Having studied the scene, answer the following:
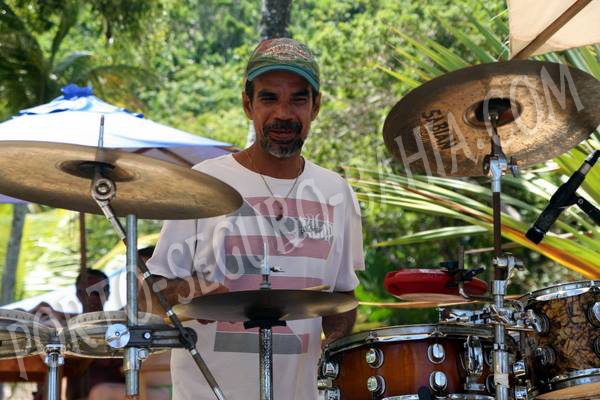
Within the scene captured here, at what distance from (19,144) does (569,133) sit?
2.07m

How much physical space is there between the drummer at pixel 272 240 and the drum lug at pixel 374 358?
0.73ft

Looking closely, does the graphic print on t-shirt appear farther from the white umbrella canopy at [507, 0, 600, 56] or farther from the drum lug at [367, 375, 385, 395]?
the white umbrella canopy at [507, 0, 600, 56]

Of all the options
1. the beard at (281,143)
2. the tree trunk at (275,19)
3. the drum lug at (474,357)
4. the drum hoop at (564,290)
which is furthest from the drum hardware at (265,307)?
the tree trunk at (275,19)

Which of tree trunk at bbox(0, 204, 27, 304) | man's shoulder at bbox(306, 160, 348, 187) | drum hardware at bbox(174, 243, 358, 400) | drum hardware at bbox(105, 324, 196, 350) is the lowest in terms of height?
drum hardware at bbox(105, 324, 196, 350)

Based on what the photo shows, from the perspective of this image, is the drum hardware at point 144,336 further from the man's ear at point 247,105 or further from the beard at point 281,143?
the man's ear at point 247,105

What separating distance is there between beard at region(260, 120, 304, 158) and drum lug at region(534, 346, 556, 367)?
1.18m

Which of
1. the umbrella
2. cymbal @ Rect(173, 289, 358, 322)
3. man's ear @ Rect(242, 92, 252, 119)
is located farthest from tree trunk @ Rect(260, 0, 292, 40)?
cymbal @ Rect(173, 289, 358, 322)

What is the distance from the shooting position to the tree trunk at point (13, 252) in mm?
16516

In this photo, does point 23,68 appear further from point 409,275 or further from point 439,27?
point 409,275

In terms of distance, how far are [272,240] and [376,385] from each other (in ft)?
2.13

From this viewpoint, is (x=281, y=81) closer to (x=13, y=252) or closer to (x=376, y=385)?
(x=376, y=385)

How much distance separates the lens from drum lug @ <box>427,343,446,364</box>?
3729 millimetres

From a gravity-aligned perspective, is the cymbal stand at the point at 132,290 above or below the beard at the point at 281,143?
below

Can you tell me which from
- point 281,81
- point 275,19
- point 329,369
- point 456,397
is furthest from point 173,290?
point 275,19
